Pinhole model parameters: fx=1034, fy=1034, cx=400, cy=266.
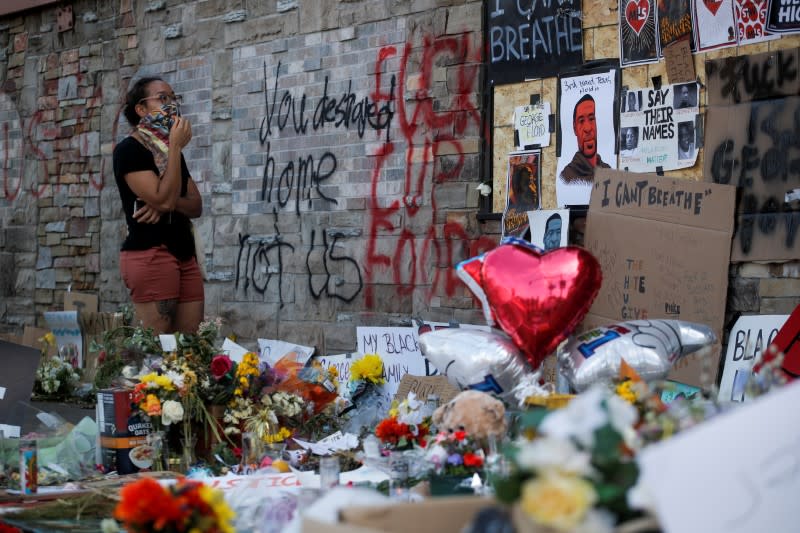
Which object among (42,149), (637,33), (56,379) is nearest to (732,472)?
(637,33)

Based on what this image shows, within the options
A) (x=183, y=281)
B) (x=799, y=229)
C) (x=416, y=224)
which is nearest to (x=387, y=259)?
(x=416, y=224)

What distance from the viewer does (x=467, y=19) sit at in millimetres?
6871

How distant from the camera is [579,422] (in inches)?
67.6

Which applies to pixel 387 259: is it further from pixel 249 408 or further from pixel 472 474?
pixel 472 474

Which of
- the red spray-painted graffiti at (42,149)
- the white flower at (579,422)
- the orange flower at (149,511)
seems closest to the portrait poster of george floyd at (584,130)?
the orange flower at (149,511)

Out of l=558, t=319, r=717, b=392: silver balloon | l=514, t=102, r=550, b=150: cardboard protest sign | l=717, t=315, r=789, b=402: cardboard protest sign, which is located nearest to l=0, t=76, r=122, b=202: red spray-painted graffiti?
l=514, t=102, r=550, b=150: cardboard protest sign

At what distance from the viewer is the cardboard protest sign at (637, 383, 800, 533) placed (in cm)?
161

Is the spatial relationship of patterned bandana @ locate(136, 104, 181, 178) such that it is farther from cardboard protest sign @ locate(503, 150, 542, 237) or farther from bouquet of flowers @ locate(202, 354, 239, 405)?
cardboard protest sign @ locate(503, 150, 542, 237)

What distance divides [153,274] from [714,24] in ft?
11.2

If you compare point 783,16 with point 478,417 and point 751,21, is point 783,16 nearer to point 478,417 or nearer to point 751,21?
point 751,21

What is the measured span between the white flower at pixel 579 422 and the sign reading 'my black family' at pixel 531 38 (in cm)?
476

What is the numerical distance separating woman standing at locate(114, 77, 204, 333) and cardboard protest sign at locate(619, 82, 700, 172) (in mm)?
2589

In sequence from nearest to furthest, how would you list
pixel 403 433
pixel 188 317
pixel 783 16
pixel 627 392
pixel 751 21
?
pixel 627 392 → pixel 403 433 → pixel 783 16 → pixel 751 21 → pixel 188 317

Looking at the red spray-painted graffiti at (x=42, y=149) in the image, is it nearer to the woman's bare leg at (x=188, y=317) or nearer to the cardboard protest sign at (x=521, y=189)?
the woman's bare leg at (x=188, y=317)
